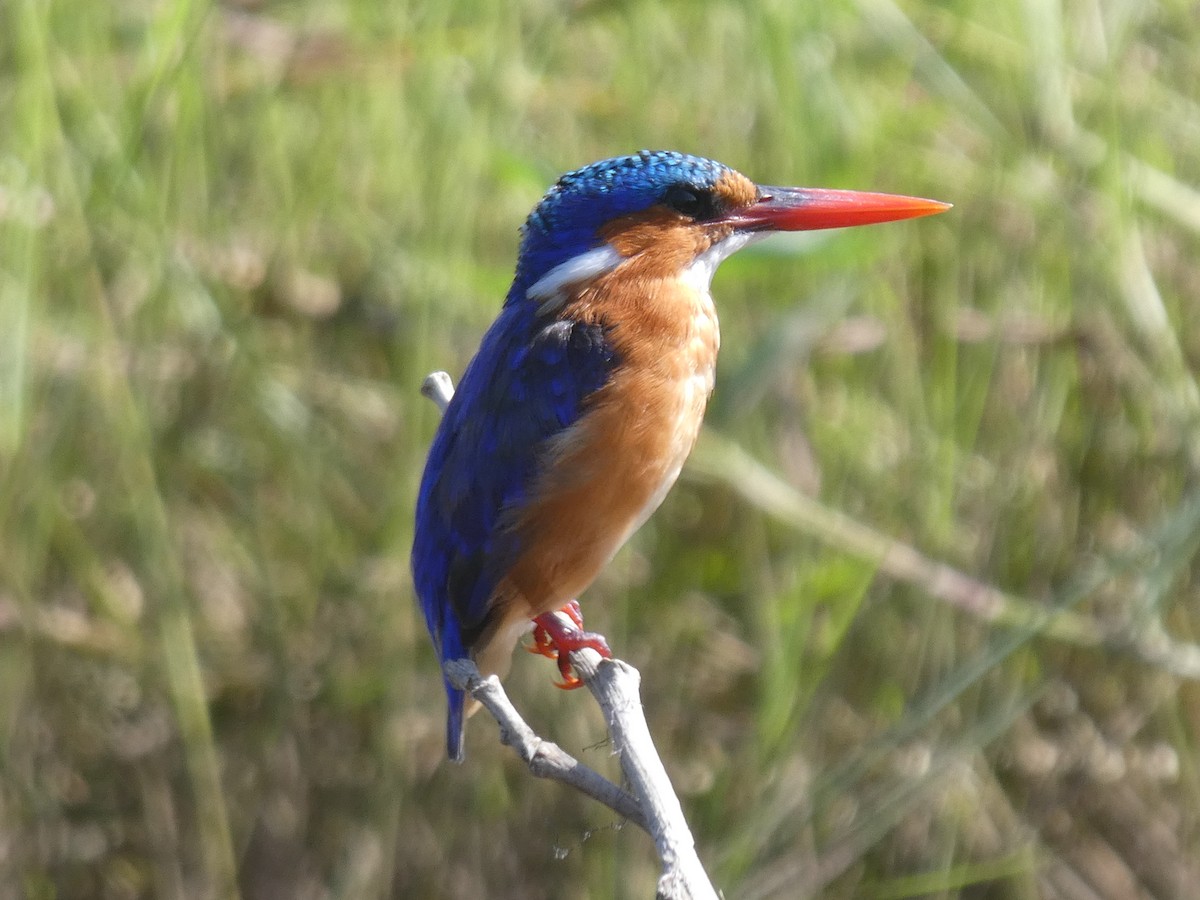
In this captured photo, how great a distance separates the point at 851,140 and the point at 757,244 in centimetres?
32

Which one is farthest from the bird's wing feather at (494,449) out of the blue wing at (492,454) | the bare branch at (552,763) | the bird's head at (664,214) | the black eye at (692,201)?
the bare branch at (552,763)

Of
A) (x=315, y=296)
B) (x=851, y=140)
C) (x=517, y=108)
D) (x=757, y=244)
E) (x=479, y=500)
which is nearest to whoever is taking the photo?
(x=479, y=500)

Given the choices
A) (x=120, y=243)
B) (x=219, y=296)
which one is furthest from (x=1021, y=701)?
(x=120, y=243)

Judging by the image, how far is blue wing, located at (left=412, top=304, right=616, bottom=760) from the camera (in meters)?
2.08

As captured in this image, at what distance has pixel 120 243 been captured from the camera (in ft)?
8.77

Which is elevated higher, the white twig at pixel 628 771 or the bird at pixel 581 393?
the bird at pixel 581 393

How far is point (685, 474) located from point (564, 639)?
1.74 feet

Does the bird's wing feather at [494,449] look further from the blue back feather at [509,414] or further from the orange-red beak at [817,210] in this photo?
the orange-red beak at [817,210]

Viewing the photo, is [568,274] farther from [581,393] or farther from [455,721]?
[455,721]

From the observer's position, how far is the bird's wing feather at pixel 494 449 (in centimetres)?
208

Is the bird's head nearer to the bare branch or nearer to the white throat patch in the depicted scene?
the white throat patch

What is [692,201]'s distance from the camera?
215 centimetres

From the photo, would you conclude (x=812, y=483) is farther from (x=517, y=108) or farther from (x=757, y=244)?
(x=517, y=108)

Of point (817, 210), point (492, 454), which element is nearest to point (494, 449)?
point (492, 454)
